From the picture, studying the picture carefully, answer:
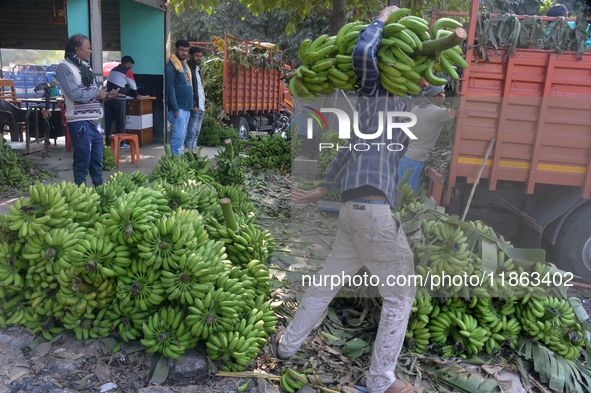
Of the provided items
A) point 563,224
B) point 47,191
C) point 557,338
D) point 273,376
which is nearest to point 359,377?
point 273,376

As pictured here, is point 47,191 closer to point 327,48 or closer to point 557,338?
point 327,48

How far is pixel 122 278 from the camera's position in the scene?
263 centimetres

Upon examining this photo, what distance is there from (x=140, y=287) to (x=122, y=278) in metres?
0.13

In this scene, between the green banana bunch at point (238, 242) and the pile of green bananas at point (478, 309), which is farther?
the green banana bunch at point (238, 242)

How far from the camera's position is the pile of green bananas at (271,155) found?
28.6ft

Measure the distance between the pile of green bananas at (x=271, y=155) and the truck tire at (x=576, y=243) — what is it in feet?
17.2

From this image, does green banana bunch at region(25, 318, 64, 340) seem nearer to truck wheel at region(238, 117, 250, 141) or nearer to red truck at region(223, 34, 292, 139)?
red truck at region(223, 34, 292, 139)

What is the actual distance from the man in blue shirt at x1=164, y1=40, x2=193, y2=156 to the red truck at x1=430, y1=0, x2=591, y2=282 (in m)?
4.45

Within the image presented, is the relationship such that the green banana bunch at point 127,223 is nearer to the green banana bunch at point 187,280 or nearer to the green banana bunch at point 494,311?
the green banana bunch at point 187,280

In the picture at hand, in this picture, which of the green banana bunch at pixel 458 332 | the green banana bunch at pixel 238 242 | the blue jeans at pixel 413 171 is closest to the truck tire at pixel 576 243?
the blue jeans at pixel 413 171

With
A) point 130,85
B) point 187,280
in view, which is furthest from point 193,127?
→ point 187,280

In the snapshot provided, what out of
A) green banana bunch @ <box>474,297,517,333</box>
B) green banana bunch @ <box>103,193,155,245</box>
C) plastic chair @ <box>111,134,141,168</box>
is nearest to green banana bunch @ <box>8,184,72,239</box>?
green banana bunch @ <box>103,193,155,245</box>

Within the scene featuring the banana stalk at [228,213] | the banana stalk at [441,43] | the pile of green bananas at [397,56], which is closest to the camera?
the banana stalk at [441,43]

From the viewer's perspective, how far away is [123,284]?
262 cm
